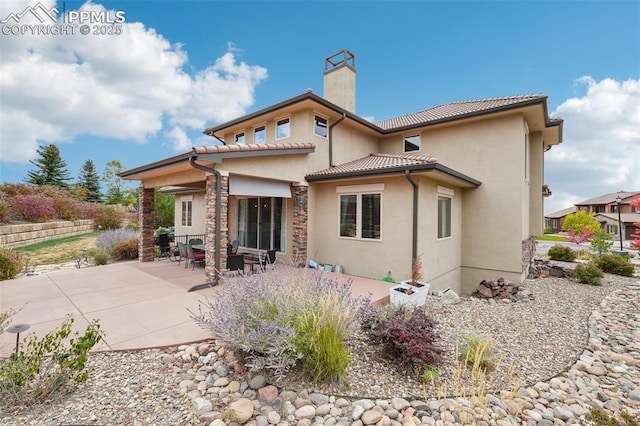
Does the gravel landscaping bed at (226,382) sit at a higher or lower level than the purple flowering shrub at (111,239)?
lower

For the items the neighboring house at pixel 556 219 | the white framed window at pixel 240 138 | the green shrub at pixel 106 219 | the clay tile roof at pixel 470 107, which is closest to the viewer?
the clay tile roof at pixel 470 107

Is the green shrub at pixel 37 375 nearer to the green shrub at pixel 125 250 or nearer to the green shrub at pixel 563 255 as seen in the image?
the green shrub at pixel 125 250

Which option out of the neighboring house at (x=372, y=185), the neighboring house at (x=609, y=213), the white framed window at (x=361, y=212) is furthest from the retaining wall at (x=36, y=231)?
the neighboring house at (x=609, y=213)

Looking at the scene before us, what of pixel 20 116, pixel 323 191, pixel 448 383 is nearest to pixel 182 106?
pixel 20 116

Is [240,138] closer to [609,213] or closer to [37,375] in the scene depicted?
[37,375]

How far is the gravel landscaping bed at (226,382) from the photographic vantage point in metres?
3.12

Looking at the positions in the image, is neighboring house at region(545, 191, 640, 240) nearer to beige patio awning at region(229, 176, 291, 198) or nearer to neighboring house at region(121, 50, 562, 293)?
neighboring house at region(121, 50, 562, 293)

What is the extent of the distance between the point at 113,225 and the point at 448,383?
29.4 meters

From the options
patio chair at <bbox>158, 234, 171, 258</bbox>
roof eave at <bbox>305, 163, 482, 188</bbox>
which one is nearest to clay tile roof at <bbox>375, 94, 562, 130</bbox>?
roof eave at <bbox>305, 163, 482, 188</bbox>

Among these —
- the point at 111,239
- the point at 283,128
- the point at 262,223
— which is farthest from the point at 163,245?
the point at 283,128

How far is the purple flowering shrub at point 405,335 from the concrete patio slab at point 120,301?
2213mm

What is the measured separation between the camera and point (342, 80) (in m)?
13.6

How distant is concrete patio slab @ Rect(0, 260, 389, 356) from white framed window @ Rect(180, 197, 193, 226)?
846 centimetres

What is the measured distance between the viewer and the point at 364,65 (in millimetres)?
15242
